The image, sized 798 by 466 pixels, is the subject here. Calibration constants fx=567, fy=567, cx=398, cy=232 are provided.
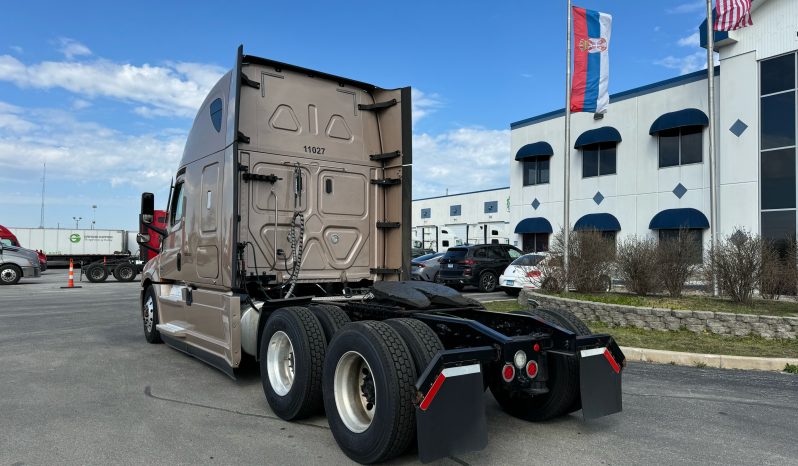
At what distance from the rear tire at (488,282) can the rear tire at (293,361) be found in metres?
13.6

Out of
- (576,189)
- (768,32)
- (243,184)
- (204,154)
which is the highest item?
(768,32)

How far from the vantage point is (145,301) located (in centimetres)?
845

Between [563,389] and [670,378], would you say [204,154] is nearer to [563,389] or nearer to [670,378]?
[563,389]

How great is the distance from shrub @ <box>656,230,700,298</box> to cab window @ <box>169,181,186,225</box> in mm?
9338

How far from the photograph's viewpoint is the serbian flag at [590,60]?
1561 centimetres

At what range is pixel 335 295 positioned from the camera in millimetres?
6891

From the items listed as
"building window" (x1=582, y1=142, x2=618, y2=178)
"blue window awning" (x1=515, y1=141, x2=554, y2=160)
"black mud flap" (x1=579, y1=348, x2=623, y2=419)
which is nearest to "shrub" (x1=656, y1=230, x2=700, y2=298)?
"black mud flap" (x1=579, y1=348, x2=623, y2=419)

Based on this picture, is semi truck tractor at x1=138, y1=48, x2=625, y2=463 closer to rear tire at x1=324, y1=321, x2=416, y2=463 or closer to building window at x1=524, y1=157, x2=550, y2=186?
rear tire at x1=324, y1=321, x2=416, y2=463

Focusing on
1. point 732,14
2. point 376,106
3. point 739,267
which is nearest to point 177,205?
point 376,106

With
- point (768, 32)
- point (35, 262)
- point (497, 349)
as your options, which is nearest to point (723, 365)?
point (497, 349)

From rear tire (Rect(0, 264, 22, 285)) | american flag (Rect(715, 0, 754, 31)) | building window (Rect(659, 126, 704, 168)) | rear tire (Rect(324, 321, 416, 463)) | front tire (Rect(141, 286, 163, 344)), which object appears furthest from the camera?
rear tire (Rect(0, 264, 22, 285))

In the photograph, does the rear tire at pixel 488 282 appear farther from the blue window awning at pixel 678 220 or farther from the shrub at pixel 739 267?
the shrub at pixel 739 267

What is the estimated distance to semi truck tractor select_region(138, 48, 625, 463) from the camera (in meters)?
3.65

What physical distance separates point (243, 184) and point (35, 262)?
67.6 ft
